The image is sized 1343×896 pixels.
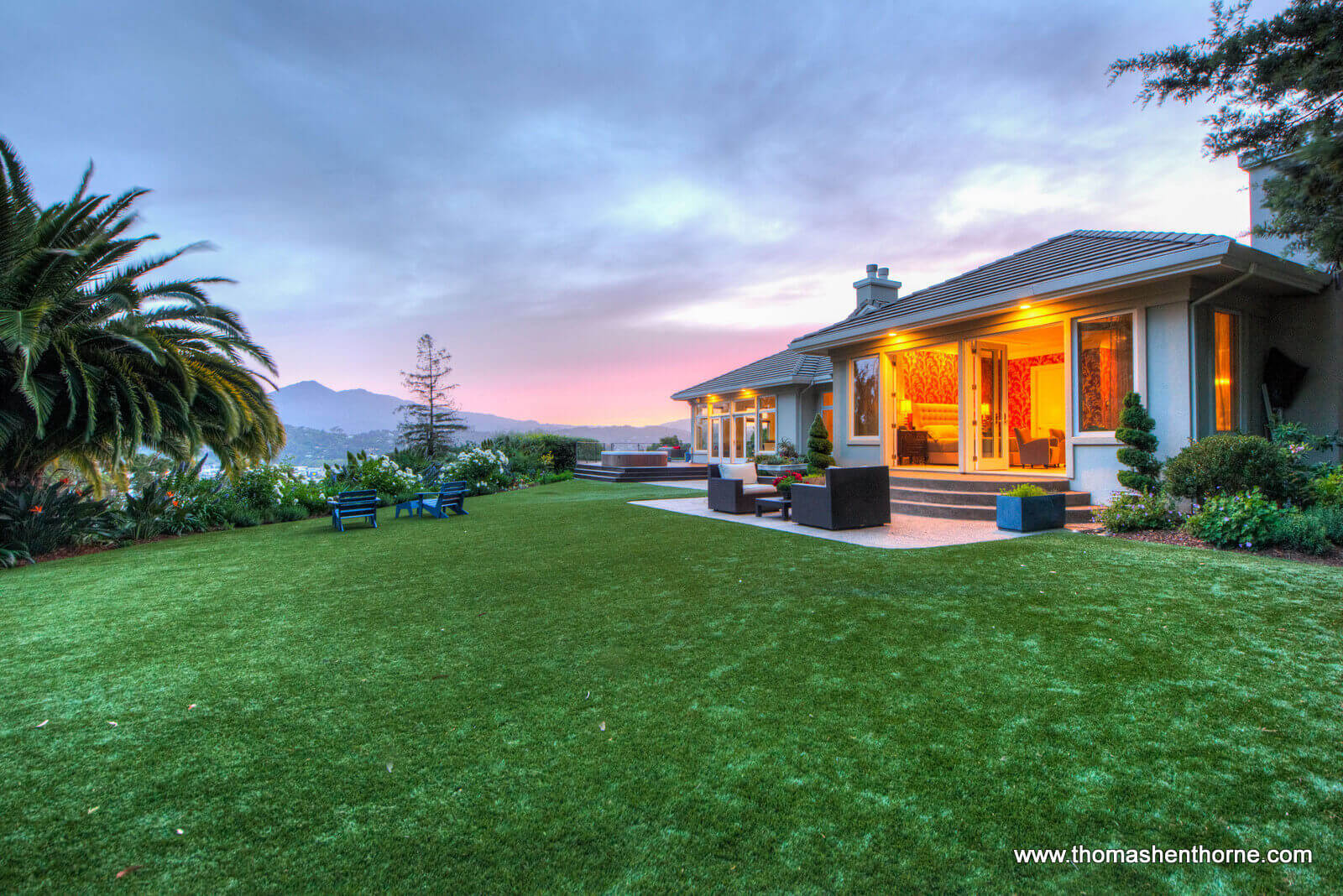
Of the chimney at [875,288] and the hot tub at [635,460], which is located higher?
the chimney at [875,288]

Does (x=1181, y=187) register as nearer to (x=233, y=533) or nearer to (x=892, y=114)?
(x=892, y=114)

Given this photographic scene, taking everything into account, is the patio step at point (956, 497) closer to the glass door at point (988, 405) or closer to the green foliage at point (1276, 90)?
the glass door at point (988, 405)

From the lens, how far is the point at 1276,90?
4.77m

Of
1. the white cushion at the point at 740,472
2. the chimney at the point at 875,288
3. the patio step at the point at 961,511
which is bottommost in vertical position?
the patio step at the point at 961,511

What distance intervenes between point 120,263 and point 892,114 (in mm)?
13523

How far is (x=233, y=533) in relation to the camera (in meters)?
9.09

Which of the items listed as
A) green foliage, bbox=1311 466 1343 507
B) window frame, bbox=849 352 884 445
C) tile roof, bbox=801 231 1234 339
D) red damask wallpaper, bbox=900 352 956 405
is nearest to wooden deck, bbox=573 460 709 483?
window frame, bbox=849 352 884 445

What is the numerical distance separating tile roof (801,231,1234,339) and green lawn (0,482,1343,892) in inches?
194

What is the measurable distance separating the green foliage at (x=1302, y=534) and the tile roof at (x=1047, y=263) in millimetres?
3462

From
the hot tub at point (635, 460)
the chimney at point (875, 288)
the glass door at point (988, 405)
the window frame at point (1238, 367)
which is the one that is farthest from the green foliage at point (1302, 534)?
the hot tub at point (635, 460)

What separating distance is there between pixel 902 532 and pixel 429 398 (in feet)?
109

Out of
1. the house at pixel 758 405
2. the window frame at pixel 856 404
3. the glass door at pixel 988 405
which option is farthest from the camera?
the house at pixel 758 405

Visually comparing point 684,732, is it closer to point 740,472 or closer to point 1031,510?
point 1031,510

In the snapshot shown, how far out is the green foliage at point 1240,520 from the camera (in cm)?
552
